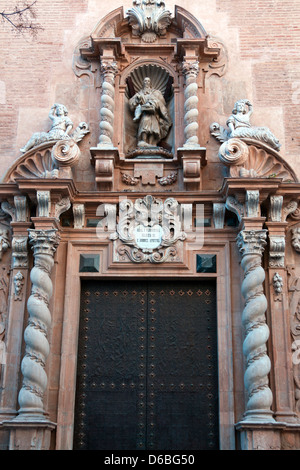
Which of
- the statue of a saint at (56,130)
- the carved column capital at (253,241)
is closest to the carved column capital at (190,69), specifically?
the statue of a saint at (56,130)

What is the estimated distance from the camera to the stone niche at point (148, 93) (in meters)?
11.1

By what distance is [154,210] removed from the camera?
35.4 feet

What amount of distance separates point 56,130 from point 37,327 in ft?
11.3

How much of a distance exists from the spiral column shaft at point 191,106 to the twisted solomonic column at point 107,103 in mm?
1260

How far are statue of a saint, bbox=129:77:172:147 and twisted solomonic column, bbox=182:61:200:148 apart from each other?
1.87 feet

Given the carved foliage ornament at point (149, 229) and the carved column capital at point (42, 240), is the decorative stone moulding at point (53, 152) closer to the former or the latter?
the carved column capital at point (42, 240)

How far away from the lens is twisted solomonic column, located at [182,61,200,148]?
10992mm

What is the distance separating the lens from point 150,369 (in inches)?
403

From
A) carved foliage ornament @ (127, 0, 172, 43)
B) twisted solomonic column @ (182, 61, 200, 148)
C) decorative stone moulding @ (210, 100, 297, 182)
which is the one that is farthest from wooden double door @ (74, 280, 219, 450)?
carved foliage ornament @ (127, 0, 172, 43)

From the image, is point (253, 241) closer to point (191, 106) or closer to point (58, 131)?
point (191, 106)

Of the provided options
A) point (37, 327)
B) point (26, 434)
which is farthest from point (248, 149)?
point (26, 434)

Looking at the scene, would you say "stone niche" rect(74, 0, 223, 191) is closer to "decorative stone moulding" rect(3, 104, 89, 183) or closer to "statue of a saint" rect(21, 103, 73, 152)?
"decorative stone moulding" rect(3, 104, 89, 183)

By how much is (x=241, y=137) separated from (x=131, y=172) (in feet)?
6.40

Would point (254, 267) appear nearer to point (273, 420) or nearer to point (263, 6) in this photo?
point (273, 420)
